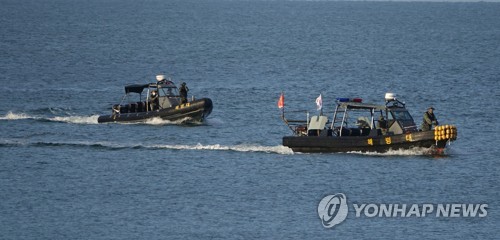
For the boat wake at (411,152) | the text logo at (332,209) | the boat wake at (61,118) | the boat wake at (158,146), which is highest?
the boat wake at (61,118)

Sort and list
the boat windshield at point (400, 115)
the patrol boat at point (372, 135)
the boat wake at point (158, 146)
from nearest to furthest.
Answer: the patrol boat at point (372, 135) < the boat windshield at point (400, 115) < the boat wake at point (158, 146)

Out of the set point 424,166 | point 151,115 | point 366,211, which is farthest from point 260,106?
point 366,211

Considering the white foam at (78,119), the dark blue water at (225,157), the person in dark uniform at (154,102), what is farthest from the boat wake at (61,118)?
the person in dark uniform at (154,102)

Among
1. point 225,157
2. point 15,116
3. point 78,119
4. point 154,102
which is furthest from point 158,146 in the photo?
point 15,116

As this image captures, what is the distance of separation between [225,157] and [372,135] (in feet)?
19.8

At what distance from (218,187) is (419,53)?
261 feet

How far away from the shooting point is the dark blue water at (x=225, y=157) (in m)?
41.9

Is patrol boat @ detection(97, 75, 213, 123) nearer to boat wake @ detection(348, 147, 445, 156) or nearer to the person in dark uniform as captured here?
the person in dark uniform

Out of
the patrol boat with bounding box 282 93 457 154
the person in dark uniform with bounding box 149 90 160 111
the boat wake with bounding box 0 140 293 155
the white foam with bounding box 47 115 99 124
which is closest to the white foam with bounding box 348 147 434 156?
the patrol boat with bounding box 282 93 457 154

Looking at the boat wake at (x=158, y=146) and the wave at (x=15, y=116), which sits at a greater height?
the wave at (x=15, y=116)

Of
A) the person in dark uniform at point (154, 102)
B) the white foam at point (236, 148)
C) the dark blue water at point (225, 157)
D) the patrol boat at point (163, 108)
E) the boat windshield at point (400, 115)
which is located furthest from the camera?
the person in dark uniform at point (154, 102)

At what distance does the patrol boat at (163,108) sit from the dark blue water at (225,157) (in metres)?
0.64

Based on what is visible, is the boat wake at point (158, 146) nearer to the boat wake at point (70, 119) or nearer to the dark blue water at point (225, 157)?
the dark blue water at point (225, 157)

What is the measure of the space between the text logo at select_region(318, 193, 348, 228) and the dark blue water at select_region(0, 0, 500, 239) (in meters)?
0.38
